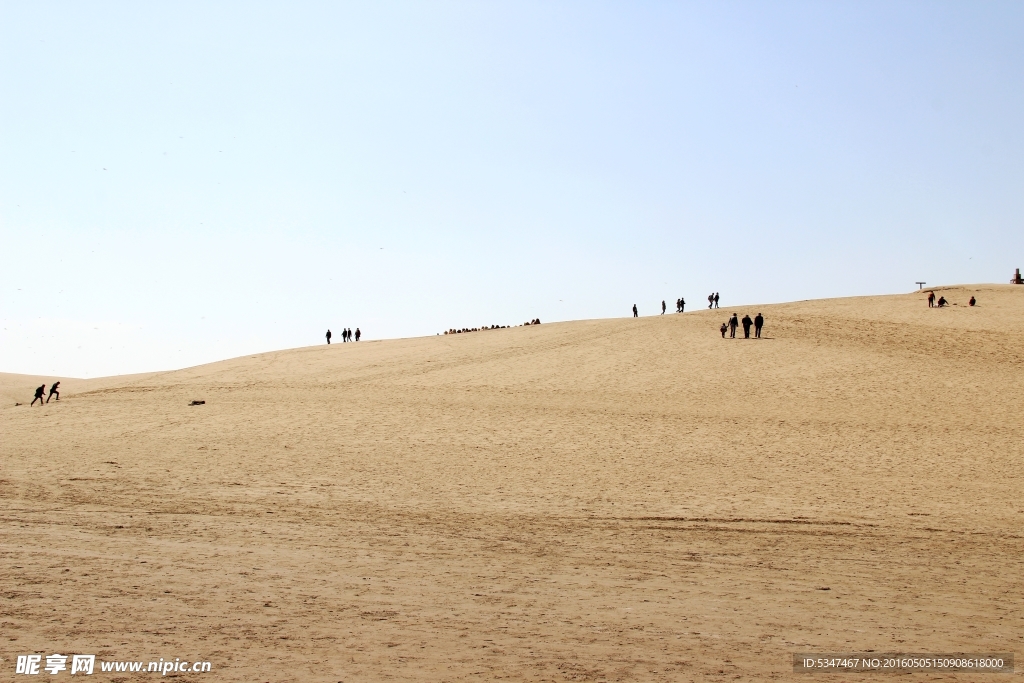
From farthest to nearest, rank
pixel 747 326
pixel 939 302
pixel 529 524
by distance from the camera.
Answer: pixel 939 302 < pixel 747 326 < pixel 529 524

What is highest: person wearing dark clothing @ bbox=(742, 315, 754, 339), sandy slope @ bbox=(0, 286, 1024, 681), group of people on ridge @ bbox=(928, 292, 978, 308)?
group of people on ridge @ bbox=(928, 292, 978, 308)

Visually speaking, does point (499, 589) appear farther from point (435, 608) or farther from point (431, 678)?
point (431, 678)

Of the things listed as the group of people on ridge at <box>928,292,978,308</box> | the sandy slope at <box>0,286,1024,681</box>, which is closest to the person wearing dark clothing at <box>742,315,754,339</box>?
the sandy slope at <box>0,286,1024,681</box>

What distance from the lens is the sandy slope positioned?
26.5 feet

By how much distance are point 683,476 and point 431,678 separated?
10.6 meters

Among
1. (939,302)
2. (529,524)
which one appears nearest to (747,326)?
(939,302)

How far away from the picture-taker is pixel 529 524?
13125 mm

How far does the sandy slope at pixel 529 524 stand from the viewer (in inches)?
318

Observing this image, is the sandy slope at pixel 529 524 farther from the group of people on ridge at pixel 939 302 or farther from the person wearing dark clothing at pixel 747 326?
the group of people on ridge at pixel 939 302

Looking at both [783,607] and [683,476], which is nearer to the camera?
[783,607]

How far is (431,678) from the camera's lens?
23.5 feet

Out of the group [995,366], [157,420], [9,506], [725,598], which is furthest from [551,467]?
[995,366]

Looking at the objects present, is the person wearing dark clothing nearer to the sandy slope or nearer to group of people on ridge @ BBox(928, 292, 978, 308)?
the sandy slope

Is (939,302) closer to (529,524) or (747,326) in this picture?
(747,326)
